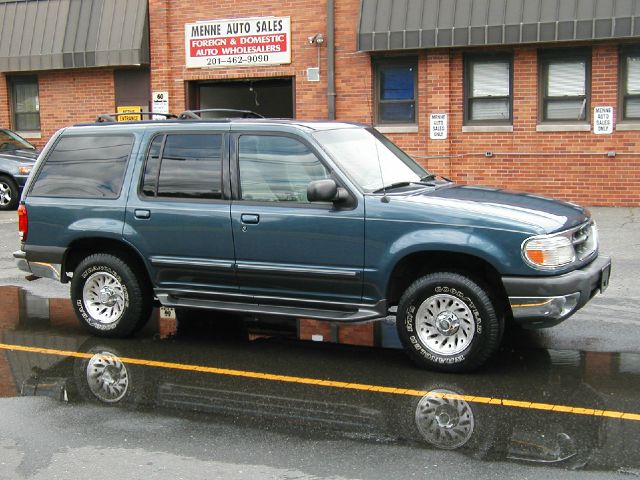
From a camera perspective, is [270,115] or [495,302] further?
[270,115]

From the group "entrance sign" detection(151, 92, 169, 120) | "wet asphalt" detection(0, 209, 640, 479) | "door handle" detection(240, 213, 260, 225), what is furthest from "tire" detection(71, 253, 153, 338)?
"entrance sign" detection(151, 92, 169, 120)

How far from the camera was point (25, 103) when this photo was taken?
20.7 m

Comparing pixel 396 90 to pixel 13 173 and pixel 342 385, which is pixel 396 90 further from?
pixel 342 385

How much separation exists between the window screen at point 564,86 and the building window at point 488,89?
67 centimetres

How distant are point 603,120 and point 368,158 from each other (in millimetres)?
9891

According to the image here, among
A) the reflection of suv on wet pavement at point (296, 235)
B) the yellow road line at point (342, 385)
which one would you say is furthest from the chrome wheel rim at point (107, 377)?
the reflection of suv on wet pavement at point (296, 235)

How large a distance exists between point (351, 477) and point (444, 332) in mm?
2036

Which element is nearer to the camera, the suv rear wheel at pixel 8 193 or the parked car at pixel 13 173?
the parked car at pixel 13 173

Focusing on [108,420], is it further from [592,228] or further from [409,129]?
[409,129]

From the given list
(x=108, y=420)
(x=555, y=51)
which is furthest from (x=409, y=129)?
(x=108, y=420)

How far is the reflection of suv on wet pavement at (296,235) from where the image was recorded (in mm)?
6070

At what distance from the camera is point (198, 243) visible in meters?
6.93

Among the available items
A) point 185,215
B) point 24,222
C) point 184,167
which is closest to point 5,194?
point 24,222

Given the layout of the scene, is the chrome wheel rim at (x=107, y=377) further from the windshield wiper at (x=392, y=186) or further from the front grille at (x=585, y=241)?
the front grille at (x=585, y=241)
